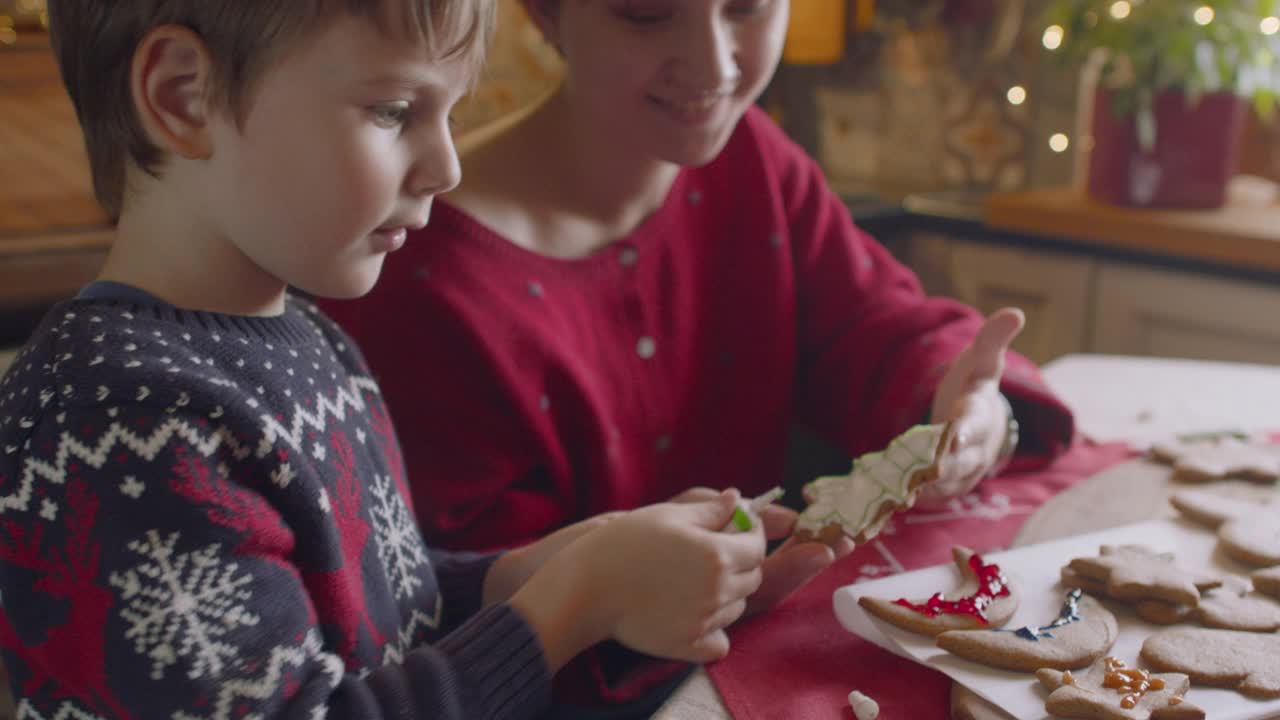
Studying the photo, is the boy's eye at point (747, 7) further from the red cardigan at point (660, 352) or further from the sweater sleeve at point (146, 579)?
the sweater sleeve at point (146, 579)

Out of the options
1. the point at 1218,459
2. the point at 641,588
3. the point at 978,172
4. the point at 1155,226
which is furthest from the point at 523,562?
the point at 978,172

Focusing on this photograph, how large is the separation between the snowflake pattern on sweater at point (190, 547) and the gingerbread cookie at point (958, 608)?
0.23m

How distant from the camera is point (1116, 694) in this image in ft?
2.20

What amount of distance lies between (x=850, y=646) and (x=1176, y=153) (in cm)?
164

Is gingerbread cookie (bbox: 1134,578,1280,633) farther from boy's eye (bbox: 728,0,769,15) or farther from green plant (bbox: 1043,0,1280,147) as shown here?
green plant (bbox: 1043,0,1280,147)

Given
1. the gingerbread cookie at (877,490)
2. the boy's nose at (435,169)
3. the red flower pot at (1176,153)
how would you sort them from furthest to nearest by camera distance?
the red flower pot at (1176,153)
the gingerbread cookie at (877,490)
the boy's nose at (435,169)

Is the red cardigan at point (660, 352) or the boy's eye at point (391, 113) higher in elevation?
the boy's eye at point (391, 113)

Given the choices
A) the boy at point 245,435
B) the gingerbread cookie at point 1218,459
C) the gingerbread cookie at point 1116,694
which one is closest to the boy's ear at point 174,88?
the boy at point 245,435

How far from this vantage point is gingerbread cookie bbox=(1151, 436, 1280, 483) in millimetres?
1036

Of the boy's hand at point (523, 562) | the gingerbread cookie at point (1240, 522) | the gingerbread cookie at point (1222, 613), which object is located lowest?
the boy's hand at point (523, 562)

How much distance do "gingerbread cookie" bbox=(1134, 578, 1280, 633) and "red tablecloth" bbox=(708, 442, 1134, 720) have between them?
16 centimetres

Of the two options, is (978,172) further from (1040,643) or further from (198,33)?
(198,33)

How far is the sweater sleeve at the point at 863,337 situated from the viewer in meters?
1.16

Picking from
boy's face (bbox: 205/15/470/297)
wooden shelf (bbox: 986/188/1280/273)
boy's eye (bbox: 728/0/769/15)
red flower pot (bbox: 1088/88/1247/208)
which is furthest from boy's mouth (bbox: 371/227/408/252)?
red flower pot (bbox: 1088/88/1247/208)
